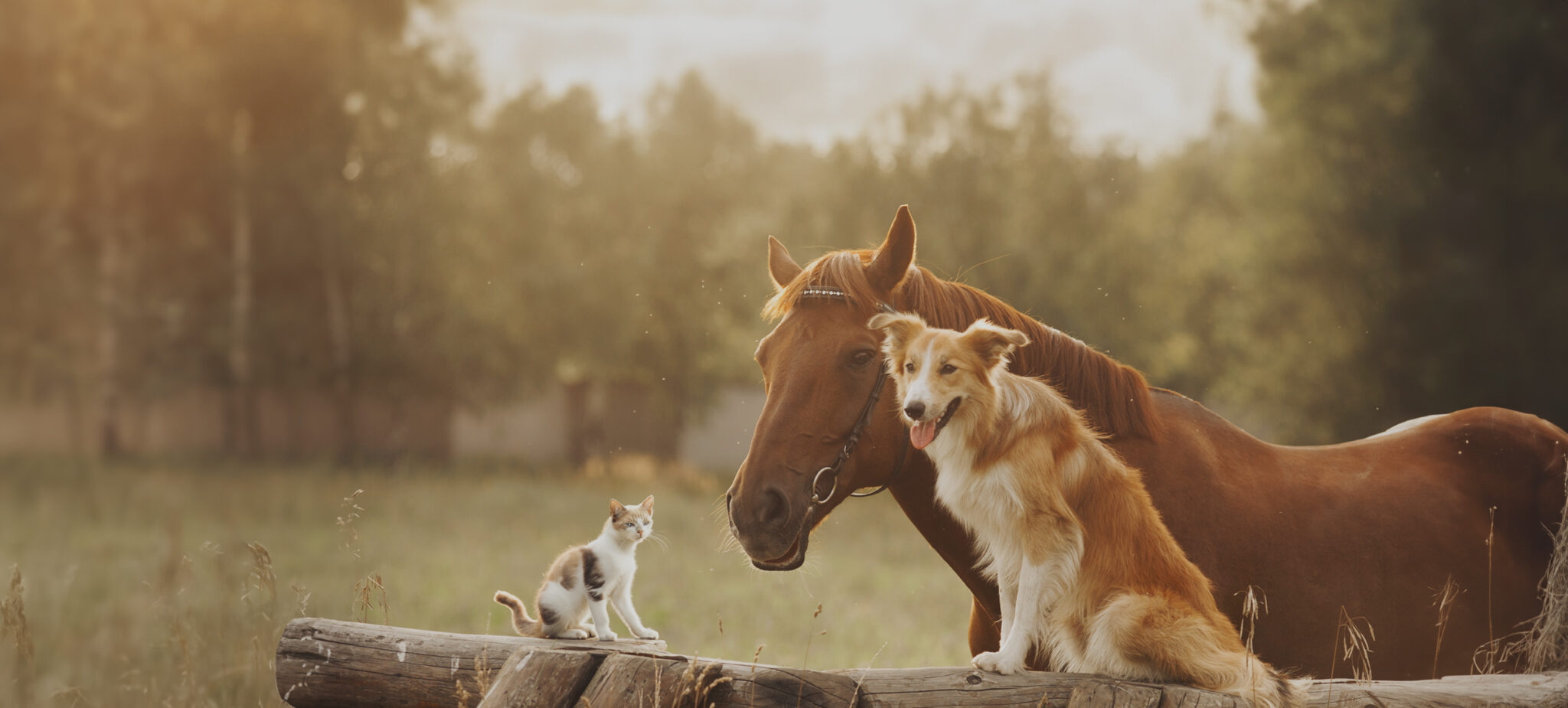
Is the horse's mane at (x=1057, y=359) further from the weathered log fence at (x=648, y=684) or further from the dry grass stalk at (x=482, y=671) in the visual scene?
the dry grass stalk at (x=482, y=671)

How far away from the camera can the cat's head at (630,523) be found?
12.0 ft

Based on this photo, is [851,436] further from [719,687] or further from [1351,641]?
[1351,641]

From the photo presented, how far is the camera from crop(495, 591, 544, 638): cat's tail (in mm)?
3764

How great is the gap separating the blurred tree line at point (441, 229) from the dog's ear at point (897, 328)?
43.9 feet

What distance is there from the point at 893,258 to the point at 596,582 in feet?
5.32

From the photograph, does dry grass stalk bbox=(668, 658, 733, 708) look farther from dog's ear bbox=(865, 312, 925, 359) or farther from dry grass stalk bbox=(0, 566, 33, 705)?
dry grass stalk bbox=(0, 566, 33, 705)

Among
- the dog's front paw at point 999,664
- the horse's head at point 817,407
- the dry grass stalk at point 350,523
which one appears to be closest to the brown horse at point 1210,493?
the horse's head at point 817,407

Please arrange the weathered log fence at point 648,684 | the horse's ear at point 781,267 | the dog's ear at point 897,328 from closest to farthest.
Result: the weathered log fence at point 648,684 < the dog's ear at point 897,328 < the horse's ear at point 781,267

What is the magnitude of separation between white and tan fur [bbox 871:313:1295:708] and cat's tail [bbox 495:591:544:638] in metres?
1.57

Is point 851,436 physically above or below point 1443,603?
Answer: above

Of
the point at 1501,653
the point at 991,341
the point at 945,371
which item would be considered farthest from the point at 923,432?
the point at 1501,653

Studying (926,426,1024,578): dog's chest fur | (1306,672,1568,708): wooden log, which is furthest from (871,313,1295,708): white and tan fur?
(1306,672,1568,708): wooden log

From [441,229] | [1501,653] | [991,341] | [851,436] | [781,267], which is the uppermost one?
[441,229]

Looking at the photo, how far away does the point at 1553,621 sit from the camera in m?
4.54
